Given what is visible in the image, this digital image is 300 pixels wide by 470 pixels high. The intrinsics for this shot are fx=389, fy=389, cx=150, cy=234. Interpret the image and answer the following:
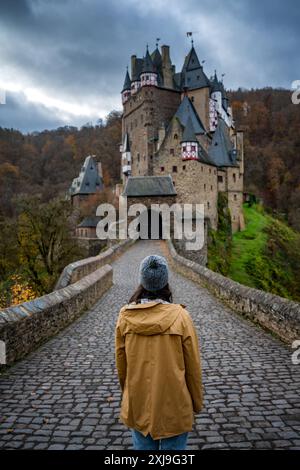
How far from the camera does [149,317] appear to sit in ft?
8.44

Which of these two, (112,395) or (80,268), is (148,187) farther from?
(112,395)

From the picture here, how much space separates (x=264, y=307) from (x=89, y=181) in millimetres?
55868

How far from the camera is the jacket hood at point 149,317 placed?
252cm

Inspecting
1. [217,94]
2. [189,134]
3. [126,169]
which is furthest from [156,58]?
[189,134]

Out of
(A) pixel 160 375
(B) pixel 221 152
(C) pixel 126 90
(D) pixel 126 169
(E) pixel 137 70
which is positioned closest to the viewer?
(A) pixel 160 375

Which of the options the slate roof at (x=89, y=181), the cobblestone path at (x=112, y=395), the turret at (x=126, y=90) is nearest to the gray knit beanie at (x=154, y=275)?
the cobblestone path at (x=112, y=395)

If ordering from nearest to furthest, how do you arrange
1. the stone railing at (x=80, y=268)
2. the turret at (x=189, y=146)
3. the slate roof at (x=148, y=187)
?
the stone railing at (x=80, y=268), the slate roof at (x=148, y=187), the turret at (x=189, y=146)

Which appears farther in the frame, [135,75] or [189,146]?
[135,75]

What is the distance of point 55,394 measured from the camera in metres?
4.58

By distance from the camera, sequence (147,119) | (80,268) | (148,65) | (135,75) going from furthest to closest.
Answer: (135,75), (148,65), (147,119), (80,268)

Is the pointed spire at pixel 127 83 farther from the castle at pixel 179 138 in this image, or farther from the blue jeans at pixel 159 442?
the blue jeans at pixel 159 442

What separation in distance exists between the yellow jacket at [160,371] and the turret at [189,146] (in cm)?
3747

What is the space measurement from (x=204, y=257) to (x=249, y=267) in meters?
8.53

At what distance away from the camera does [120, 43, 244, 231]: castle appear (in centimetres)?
3878
